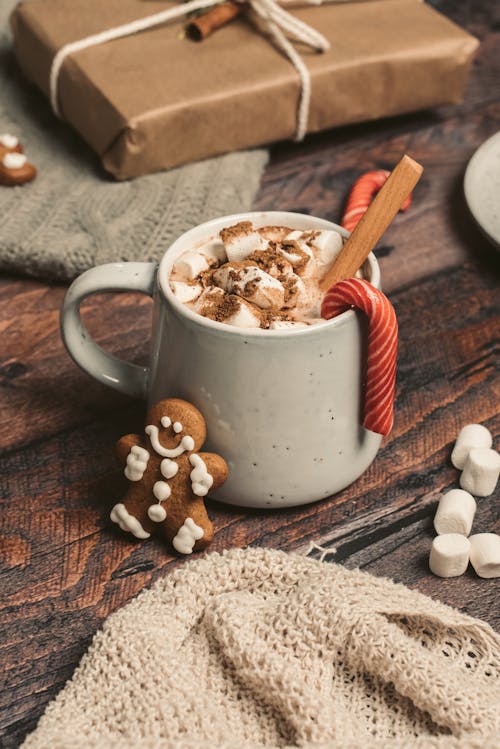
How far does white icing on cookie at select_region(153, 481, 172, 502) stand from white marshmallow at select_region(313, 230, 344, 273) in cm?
21

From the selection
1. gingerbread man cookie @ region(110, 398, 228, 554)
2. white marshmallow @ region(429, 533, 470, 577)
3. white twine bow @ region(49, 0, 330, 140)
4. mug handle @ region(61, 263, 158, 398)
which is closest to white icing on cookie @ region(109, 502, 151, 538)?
gingerbread man cookie @ region(110, 398, 228, 554)

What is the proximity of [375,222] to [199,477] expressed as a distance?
238mm

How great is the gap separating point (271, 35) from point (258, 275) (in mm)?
573

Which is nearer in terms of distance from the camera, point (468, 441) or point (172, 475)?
point (172, 475)

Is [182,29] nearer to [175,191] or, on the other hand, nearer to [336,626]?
[175,191]

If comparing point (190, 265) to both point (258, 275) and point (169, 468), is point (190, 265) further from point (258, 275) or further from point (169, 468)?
point (169, 468)

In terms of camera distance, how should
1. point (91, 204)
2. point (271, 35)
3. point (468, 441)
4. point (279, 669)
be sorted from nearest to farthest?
point (279, 669) → point (468, 441) → point (91, 204) → point (271, 35)

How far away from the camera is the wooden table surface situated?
2.37 ft

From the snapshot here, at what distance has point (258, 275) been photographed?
2.42 feet

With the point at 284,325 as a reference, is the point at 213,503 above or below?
below

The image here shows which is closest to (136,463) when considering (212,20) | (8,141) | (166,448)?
(166,448)

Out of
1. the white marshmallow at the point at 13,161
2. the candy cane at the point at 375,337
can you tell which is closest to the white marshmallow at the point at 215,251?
the candy cane at the point at 375,337

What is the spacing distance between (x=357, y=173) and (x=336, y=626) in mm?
694

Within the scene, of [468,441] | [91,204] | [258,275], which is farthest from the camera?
[91,204]
